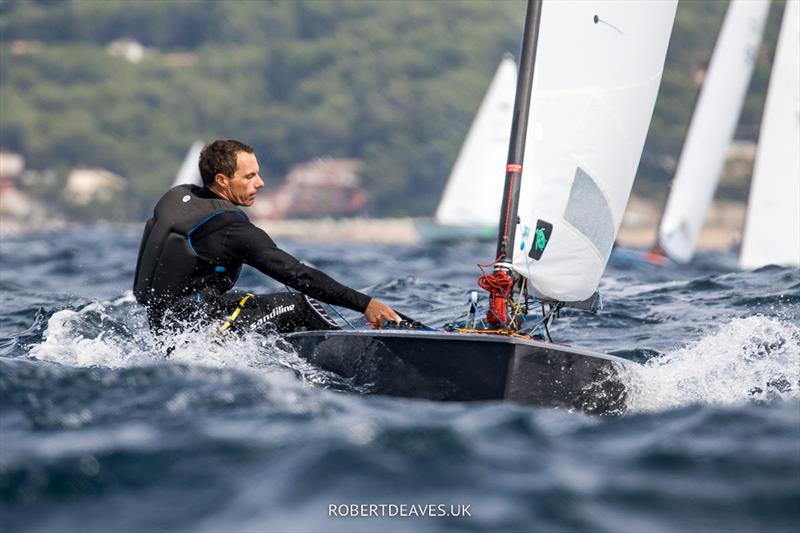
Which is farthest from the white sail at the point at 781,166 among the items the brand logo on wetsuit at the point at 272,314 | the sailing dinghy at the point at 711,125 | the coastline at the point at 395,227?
the coastline at the point at 395,227

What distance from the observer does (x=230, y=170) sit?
206 inches

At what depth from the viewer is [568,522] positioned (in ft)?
10.0

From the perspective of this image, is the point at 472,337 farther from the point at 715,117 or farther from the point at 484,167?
the point at 484,167

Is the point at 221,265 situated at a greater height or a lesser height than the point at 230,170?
lesser

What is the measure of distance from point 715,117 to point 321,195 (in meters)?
49.2

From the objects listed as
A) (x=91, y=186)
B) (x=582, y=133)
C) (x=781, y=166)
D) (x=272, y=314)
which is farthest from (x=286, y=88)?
(x=272, y=314)

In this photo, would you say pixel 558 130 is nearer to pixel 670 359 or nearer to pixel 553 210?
pixel 553 210

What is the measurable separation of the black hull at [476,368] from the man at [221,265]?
31 centimetres

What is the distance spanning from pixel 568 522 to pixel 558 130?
9.08 feet

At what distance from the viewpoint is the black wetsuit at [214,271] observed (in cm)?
496

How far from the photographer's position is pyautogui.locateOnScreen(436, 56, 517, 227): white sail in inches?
1003

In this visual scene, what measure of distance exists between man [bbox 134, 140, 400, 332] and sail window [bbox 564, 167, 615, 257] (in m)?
1.06

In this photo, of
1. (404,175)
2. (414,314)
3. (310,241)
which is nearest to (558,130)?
(414,314)

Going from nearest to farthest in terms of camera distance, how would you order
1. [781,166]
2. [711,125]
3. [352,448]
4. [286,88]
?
1. [352,448]
2. [781,166]
3. [711,125]
4. [286,88]
